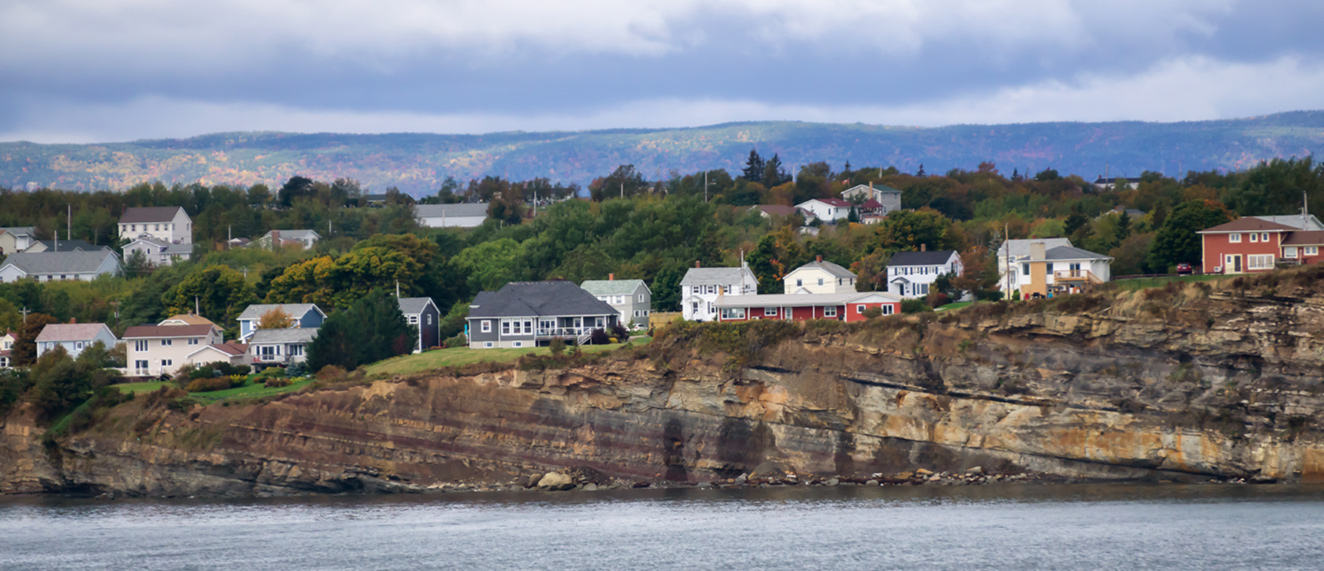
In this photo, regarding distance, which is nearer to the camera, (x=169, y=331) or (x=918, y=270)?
(x=169, y=331)

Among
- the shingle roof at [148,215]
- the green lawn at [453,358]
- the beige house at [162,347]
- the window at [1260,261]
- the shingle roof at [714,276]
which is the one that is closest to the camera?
the window at [1260,261]

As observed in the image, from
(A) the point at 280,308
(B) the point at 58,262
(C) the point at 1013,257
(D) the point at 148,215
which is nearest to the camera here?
(C) the point at 1013,257

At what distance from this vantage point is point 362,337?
69.1 meters

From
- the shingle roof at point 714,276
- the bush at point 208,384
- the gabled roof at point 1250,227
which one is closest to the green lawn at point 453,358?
the bush at point 208,384

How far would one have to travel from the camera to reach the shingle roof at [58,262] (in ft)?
340

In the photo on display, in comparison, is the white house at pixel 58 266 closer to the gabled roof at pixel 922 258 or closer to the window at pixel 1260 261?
the gabled roof at pixel 922 258

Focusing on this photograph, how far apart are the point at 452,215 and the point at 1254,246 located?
9337 cm

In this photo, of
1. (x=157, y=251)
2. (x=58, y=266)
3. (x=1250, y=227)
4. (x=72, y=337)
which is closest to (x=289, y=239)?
(x=157, y=251)

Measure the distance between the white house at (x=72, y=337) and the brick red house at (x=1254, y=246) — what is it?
215ft

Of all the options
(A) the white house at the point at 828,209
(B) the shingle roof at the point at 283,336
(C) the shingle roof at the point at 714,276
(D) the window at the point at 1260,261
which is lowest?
(B) the shingle roof at the point at 283,336

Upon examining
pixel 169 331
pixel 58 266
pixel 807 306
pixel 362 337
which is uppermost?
pixel 58 266

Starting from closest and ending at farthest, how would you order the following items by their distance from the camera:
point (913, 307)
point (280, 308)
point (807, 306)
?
point (913, 307)
point (807, 306)
point (280, 308)

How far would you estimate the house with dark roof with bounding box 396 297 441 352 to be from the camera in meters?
77.8

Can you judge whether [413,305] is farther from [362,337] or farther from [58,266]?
[58,266]
